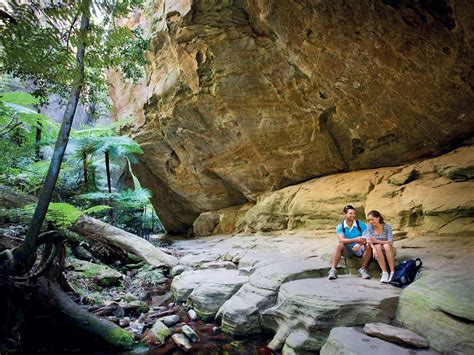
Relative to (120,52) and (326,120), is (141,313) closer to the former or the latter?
(120,52)

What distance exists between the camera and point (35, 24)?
11.7 ft

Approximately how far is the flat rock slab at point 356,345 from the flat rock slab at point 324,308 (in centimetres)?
20

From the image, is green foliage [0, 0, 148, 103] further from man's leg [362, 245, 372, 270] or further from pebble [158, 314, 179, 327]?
man's leg [362, 245, 372, 270]

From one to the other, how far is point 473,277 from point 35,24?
575cm

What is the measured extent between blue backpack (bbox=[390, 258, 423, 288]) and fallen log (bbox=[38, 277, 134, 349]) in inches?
141

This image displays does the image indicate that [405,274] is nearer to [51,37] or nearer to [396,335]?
[396,335]

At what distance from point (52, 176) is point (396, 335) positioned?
4.68m

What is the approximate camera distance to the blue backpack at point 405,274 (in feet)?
13.6

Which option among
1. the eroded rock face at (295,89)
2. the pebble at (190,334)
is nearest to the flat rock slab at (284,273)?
the pebble at (190,334)

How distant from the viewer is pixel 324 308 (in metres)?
3.58

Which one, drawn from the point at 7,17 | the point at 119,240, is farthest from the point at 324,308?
the point at 119,240

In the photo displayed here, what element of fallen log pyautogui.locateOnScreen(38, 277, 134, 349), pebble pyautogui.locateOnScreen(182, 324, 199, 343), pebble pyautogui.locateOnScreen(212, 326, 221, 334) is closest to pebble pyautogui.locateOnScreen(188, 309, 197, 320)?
pebble pyautogui.locateOnScreen(212, 326, 221, 334)

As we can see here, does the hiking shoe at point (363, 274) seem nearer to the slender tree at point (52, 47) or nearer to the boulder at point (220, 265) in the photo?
the boulder at point (220, 265)

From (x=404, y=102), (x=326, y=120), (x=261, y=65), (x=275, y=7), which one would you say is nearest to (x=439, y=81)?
(x=404, y=102)
